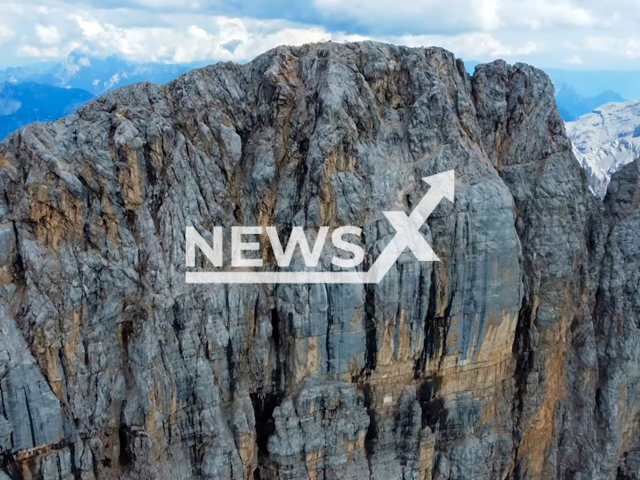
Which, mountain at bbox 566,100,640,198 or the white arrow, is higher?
mountain at bbox 566,100,640,198

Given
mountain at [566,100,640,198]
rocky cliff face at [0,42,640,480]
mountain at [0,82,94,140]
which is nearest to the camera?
rocky cliff face at [0,42,640,480]

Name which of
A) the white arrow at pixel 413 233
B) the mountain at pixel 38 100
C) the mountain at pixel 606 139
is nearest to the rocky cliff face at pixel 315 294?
the white arrow at pixel 413 233

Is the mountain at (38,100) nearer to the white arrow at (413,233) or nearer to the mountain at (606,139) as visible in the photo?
the mountain at (606,139)

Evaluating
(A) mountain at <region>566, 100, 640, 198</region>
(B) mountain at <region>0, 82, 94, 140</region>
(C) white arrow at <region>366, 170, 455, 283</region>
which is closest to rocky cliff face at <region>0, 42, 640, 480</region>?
(C) white arrow at <region>366, 170, 455, 283</region>

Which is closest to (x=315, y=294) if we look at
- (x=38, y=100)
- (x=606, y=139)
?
(x=606, y=139)

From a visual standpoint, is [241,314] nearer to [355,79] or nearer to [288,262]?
[288,262]

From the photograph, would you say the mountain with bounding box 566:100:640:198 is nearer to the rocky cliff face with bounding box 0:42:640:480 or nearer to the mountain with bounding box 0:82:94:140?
the rocky cliff face with bounding box 0:42:640:480
